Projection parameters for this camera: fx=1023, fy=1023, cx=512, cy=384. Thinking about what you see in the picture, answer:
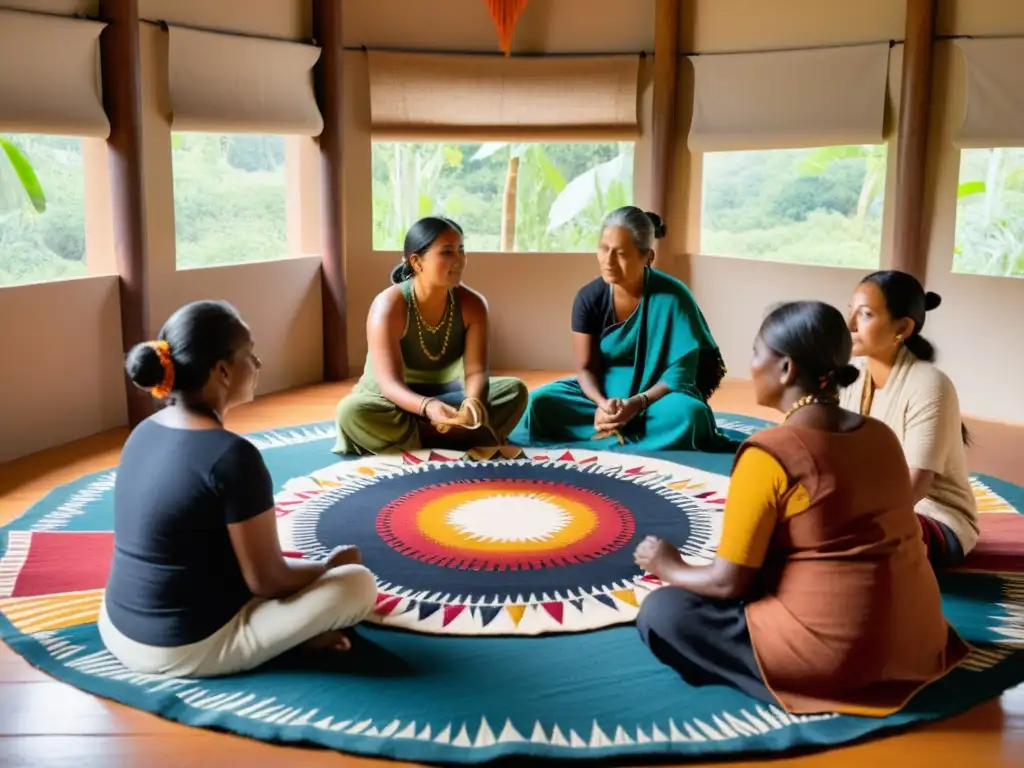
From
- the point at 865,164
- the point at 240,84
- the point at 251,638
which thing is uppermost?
the point at 240,84

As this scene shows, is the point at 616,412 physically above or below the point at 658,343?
below

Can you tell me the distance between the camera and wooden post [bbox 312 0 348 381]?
19.1 ft

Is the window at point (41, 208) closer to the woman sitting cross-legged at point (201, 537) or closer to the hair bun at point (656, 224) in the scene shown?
the hair bun at point (656, 224)

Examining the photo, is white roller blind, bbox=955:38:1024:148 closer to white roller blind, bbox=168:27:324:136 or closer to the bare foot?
white roller blind, bbox=168:27:324:136

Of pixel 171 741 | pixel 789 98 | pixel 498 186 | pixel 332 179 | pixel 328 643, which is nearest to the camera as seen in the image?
pixel 171 741

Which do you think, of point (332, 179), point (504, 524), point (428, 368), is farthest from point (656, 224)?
point (332, 179)

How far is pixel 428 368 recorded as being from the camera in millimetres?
4422

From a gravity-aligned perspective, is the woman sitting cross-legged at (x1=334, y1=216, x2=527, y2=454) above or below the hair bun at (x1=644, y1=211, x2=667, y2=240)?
below

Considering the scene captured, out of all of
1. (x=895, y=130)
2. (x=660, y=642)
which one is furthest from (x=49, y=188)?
(x=895, y=130)

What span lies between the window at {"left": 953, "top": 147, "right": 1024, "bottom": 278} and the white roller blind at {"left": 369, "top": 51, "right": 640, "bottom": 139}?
1925 mm

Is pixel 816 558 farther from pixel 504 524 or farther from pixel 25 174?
pixel 25 174

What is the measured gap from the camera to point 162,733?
7.01 ft

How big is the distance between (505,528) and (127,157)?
2.64 m

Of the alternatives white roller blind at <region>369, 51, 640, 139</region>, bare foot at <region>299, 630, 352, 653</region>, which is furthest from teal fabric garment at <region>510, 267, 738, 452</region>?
bare foot at <region>299, 630, 352, 653</region>
